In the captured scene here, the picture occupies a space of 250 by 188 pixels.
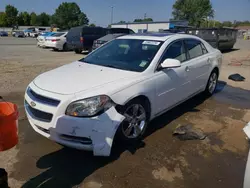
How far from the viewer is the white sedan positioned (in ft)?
9.51

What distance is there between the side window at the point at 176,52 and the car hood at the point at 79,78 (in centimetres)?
90

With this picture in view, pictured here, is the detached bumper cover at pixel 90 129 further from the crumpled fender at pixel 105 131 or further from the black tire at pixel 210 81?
the black tire at pixel 210 81

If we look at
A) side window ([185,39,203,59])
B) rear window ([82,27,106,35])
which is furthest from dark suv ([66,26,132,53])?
side window ([185,39,203,59])

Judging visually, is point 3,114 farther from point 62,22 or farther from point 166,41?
point 62,22

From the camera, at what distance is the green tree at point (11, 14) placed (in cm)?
8956

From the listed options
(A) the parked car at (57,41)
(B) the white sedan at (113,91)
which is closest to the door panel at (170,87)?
(B) the white sedan at (113,91)

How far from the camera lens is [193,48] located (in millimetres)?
5066

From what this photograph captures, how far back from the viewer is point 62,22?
8994 centimetres

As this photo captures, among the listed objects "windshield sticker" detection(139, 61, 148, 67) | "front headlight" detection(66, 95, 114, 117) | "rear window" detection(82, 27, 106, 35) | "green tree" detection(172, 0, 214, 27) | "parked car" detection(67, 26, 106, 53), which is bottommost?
"front headlight" detection(66, 95, 114, 117)

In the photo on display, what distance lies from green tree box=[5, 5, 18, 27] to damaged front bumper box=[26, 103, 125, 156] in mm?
101037

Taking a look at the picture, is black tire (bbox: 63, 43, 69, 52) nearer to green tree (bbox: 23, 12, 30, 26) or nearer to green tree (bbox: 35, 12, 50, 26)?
green tree (bbox: 35, 12, 50, 26)

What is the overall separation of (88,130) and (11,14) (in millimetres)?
101390

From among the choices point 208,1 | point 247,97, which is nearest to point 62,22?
point 208,1

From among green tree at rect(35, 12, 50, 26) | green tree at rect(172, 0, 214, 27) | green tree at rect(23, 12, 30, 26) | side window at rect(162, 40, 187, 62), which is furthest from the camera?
green tree at rect(23, 12, 30, 26)
